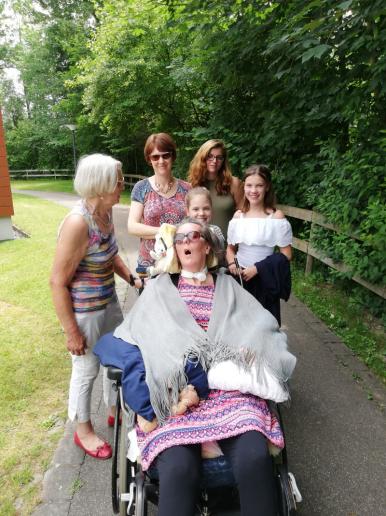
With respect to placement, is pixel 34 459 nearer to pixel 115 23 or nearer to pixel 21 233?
pixel 21 233

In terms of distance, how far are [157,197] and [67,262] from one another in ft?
3.18

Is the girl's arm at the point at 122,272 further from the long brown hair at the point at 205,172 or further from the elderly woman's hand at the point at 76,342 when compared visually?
the long brown hair at the point at 205,172

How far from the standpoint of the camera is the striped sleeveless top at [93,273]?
210cm

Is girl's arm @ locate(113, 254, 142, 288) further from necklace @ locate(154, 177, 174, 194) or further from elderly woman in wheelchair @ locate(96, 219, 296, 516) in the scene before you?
necklace @ locate(154, 177, 174, 194)

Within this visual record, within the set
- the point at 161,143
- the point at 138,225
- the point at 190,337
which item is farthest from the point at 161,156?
the point at 190,337

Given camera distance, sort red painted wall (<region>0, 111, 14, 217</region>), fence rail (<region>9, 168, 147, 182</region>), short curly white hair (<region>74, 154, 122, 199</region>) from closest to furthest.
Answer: short curly white hair (<region>74, 154, 122, 199</region>) < red painted wall (<region>0, 111, 14, 217</region>) < fence rail (<region>9, 168, 147, 182</region>)

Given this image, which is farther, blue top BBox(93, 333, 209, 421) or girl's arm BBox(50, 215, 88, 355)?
girl's arm BBox(50, 215, 88, 355)

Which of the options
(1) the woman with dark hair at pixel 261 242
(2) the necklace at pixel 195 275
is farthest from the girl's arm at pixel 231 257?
(2) the necklace at pixel 195 275

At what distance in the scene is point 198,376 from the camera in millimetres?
1824

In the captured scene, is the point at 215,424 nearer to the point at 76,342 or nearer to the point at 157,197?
the point at 76,342

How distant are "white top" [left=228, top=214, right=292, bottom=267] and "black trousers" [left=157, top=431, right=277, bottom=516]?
136cm

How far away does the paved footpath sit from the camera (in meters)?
2.05

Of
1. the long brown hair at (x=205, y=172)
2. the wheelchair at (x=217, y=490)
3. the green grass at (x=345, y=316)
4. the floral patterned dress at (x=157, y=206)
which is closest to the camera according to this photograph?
the wheelchair at (x=217, y=490)

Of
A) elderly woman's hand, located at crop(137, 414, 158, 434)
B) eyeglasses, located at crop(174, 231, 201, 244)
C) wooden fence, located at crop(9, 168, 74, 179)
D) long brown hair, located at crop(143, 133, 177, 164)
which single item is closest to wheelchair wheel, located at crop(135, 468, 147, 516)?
elderly woman's hand, located at crop(137, 414, 158, 434)
